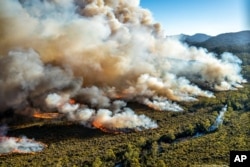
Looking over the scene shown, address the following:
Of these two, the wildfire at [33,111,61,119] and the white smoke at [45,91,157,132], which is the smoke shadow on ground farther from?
the wildfire at [33,111,61,119]

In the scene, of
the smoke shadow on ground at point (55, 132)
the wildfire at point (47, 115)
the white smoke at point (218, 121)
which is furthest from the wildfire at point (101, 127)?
the white smoke at point (218, 121)

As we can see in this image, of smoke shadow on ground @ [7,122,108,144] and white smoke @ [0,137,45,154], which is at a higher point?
smoke shadow on ground @ [7,122,108,144]

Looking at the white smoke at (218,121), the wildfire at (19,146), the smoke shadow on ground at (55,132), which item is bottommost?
the wildfire at (19,146)

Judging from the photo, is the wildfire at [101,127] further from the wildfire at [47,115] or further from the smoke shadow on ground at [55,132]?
the wildfire at [47,115]

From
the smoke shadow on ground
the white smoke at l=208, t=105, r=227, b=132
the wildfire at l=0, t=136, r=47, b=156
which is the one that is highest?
the white smoke at l=208, t=105, r=227, b=132

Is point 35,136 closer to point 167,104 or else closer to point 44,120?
point 44,120

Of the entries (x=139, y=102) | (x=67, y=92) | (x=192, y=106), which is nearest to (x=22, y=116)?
(x=67, y=92)

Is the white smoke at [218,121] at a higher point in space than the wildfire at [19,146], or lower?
higher

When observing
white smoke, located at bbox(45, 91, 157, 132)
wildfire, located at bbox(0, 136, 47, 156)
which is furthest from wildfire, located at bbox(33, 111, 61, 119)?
wildfire, located at bbox(0, 136, 47, 156)
